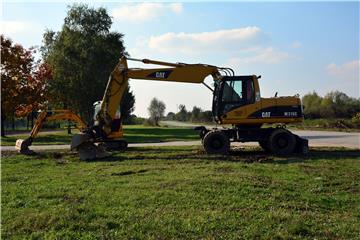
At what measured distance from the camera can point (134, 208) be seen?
26.2ft

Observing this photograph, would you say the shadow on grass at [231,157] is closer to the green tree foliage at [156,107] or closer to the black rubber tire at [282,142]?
the black rubber tire at [282,142]

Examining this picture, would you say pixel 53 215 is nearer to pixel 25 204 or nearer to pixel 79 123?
pixel 25 204

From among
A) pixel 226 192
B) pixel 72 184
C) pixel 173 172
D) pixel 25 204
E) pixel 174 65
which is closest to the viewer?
pixel 25 204

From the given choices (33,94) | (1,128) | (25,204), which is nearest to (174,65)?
(25,204)

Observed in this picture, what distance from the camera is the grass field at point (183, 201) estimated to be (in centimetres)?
677

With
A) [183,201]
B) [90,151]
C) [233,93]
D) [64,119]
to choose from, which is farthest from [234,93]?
[183,201]

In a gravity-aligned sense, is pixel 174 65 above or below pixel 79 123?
above

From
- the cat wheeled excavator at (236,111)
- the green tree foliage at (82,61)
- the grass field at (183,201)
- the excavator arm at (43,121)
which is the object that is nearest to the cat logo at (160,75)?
the cat wheeled excavator at (236,111)

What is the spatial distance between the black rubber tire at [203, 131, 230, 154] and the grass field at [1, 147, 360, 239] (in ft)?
10.8

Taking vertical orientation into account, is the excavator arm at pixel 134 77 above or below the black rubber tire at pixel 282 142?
above

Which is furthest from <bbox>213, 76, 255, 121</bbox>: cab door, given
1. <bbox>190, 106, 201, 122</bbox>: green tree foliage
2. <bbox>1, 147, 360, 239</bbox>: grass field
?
<bbox>190, 106, 201, 122</bbox>: green tree foliage

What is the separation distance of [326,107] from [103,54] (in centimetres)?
3437

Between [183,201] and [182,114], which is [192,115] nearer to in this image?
[182,114]

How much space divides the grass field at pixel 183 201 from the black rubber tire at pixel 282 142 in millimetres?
3125
